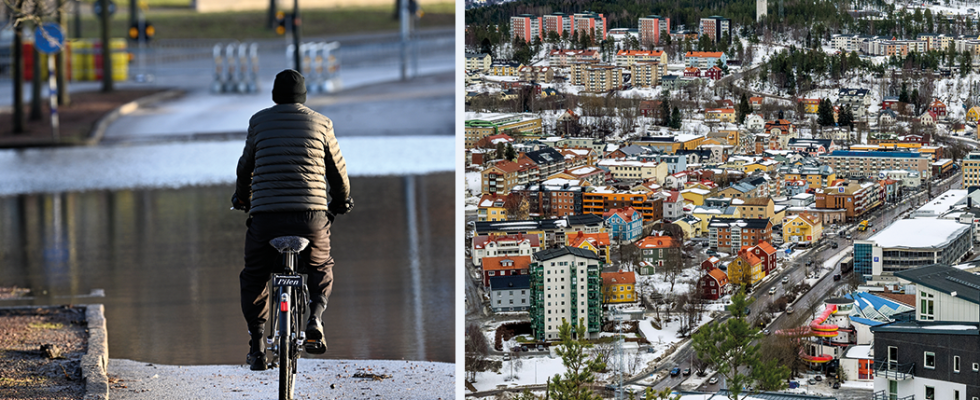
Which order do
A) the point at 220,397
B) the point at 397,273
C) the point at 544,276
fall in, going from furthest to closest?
1. the point at 397,273
2. the point at 220,397
3. the point at 544,276

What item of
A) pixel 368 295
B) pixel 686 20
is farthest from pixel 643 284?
pixel 368 295

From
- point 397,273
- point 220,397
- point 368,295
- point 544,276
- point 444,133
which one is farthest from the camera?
point 444,133

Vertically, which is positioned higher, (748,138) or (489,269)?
(748,138)

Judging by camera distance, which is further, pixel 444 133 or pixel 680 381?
pixel 444 133

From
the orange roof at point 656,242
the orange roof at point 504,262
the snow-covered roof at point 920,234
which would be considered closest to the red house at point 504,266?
the orange roof at point 504,262

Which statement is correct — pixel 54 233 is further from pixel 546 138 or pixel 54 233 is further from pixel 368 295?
pixel 546 138

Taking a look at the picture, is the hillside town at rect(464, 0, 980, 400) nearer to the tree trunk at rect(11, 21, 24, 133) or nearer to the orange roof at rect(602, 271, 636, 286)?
the orange roof at rect(602, 271, 636, 286)
